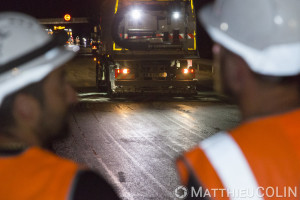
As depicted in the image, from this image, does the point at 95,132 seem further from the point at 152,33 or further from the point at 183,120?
the point at 152,33

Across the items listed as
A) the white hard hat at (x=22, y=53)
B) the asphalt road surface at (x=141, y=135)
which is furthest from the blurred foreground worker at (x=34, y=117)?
the asphalt road surface at (x=141, y=135)

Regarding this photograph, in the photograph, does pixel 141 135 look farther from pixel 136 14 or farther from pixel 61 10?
pixel 61 10

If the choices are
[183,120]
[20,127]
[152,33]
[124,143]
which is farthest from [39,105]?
[152,33]

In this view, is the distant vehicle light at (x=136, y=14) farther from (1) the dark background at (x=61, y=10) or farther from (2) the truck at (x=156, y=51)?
(1) the dark background at (x=61, y=10)

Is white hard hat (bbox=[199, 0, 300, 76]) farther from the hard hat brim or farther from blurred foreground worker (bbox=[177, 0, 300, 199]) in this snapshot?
the hard hat brim

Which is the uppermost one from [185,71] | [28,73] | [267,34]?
[267,34]

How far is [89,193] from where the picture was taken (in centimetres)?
193

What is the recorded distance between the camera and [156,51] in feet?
72.6

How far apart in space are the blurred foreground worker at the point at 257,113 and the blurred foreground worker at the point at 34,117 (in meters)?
0.37

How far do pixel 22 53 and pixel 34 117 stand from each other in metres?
0.26

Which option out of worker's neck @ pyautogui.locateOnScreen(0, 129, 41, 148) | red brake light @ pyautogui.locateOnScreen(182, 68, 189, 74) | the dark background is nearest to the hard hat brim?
worker's neck @ pyautogui.locateOnScreen(0, 129, 41, 148)

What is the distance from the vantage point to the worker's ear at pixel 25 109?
7.01ft

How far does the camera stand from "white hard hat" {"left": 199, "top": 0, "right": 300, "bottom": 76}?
1.99 meters

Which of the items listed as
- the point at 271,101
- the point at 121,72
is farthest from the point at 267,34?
the point at 121,72
